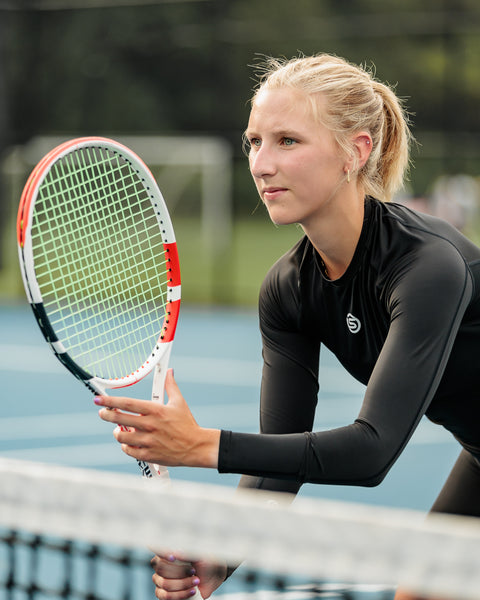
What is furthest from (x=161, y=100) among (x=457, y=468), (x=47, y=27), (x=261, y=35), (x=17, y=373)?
(x=457, y=468)

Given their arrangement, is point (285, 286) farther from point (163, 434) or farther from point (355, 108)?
point (163, 434)

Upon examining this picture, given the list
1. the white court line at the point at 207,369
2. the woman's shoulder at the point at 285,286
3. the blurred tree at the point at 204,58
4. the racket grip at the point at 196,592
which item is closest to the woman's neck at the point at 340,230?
the woman's shoulder at the point at 285,286

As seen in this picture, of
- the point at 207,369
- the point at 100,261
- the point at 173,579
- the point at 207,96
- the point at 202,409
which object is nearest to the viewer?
the point at 173,579

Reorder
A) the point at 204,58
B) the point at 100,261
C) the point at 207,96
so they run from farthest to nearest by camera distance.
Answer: the point at 207,96 < the point at 204,58 < the point at 100,261

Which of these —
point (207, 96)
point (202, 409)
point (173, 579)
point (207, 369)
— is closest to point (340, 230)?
point (173, 579)

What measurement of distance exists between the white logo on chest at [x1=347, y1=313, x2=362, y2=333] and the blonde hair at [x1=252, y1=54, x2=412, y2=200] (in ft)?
0.84

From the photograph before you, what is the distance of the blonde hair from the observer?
2014 millimetres

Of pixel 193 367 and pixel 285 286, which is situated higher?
pixel 285 286

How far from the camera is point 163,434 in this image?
5.77ft

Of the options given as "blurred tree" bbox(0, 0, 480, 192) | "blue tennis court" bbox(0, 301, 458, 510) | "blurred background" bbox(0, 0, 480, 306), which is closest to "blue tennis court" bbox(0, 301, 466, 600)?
"blue tennis court" bbox(0, 301, 458, 510)

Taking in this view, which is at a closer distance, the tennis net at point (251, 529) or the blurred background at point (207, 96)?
the tennis net at point (251, 529)

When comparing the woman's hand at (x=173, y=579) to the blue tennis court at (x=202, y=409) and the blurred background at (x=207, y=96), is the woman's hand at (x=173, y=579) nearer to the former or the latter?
the blue tennis court at (x=202, y=409)

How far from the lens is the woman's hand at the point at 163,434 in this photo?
69.1 inches

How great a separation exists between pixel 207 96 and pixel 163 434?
16912 mm
